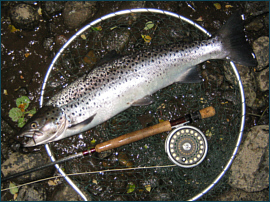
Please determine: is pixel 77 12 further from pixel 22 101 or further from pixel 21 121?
pixel 21 121

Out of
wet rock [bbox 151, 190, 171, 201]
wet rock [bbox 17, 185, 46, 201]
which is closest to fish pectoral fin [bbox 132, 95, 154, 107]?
wet rock [bbox 151, 190, 171, 201]

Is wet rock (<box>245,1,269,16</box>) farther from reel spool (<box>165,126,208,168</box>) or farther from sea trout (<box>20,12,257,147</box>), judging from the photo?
reel spool (<box>165,126,208,168</box>)

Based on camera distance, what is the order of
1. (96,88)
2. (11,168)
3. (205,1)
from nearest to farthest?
1. (96,88)
2. (11,168)
3. (205,1)

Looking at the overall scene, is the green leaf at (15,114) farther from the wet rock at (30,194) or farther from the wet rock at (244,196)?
the wet rock at (244,196)

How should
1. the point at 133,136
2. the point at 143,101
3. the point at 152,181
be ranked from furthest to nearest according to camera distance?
the point at 152,181
the point at 143,101
the point at 133,136

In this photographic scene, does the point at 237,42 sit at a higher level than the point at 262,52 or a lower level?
higher

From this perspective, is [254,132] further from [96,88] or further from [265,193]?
[96,88]

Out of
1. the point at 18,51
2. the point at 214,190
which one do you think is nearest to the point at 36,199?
the point at 18,51

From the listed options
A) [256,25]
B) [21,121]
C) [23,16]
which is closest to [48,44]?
[23,16]
